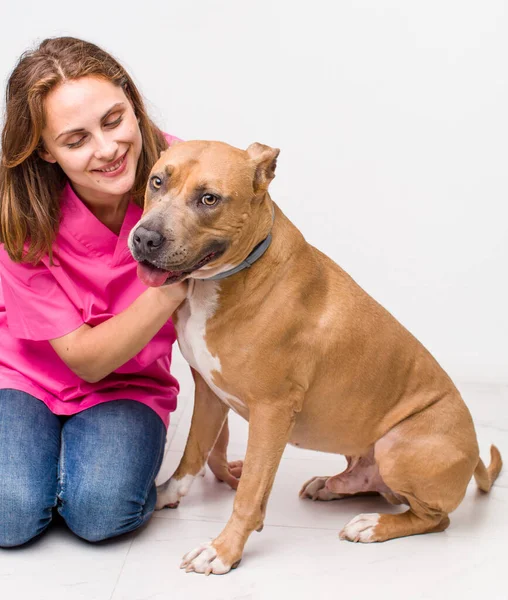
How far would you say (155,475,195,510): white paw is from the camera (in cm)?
342

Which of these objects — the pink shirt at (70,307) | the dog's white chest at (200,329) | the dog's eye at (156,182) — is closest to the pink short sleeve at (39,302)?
the pink shirt at (70,307)

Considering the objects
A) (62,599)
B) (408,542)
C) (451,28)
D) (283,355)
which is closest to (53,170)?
(283,355)

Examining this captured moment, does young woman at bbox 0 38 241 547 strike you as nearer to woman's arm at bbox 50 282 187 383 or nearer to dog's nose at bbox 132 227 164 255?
woman's arm at bbox 50 282 187 383

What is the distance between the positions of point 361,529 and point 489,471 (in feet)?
2.10

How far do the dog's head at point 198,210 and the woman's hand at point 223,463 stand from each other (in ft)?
2.88

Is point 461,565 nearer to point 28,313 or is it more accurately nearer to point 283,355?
point 283,355

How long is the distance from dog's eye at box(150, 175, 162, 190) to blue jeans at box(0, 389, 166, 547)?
894 millimetres

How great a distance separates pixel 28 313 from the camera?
3.28m

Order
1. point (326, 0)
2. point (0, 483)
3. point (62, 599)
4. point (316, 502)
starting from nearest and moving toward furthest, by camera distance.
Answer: point (62, 599) → point (0, 483) → point (316, 502) → point (326, 0)

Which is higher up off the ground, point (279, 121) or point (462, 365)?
point (279, 121)

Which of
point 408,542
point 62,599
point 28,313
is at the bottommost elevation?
point 62,599

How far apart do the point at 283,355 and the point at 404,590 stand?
777 mm

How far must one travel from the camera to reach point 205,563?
3053mm

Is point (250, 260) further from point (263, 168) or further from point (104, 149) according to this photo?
point (104, 149)
